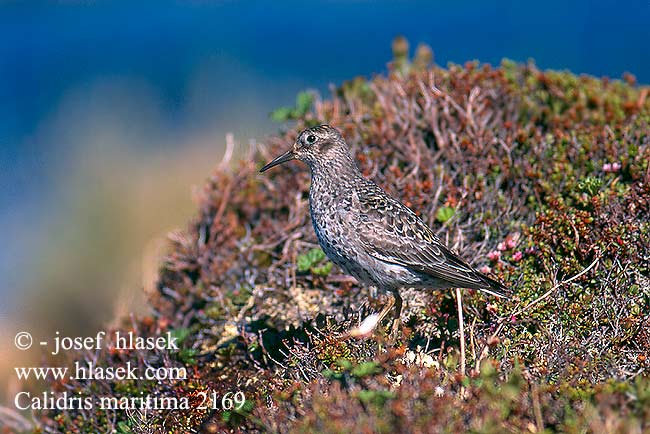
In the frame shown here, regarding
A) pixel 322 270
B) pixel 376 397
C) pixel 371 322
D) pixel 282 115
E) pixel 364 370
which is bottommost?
pixel 376 397

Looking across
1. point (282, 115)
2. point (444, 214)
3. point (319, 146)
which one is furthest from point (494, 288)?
point (282, 115)

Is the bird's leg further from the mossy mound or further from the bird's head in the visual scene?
the bird's head

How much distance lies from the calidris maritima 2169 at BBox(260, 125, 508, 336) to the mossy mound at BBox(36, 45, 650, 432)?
36 centimetres

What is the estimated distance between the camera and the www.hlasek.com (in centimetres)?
627

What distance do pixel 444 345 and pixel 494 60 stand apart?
1844cm

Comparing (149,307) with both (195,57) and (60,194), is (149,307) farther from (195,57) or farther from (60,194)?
(195,57)

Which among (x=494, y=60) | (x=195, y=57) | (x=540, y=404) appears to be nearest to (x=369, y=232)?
(x=540, y=404)

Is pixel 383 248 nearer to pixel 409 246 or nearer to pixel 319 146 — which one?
pixel 409 246

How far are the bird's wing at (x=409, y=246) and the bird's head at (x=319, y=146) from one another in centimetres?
60

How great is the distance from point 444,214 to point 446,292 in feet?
3.52

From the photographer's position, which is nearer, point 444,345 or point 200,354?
point 444,345

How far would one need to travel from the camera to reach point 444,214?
23.6 feet

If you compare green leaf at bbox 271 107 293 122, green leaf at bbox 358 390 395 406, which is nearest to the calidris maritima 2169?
green leaf at bbox 358 390 395 406

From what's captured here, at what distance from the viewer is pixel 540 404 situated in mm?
4281
